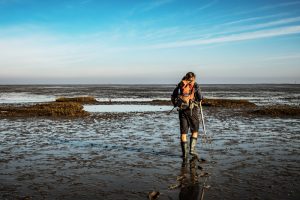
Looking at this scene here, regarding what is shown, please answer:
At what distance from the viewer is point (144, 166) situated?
29.0 feet

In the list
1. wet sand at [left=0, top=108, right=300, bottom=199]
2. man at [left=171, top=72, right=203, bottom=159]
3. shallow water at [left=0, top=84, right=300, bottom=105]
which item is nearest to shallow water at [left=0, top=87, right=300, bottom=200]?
wet sand at [left=0, top=108, right=300, bottom=199]

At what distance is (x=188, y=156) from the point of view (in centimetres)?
1002

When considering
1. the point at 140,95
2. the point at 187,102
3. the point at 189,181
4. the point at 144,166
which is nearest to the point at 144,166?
the point at 144,166

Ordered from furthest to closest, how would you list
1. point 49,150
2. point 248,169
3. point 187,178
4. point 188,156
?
point 49,150, point 188,156, point 248,169, point 187,178

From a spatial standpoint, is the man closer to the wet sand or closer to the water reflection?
the wet sand

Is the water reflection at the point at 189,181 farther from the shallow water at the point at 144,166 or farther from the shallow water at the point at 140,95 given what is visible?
the shallow water at the point at 140,95

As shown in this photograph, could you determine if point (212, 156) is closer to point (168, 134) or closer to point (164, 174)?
point (164, 174)

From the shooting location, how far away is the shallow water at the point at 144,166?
6.70 metres

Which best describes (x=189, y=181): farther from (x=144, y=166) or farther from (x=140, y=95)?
(x=140, y=95)

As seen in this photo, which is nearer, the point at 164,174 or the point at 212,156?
the point at 164,174

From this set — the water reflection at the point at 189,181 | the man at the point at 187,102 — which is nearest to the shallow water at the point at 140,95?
the man at the point at 187,102

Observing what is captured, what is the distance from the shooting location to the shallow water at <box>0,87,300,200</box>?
22.0 feet

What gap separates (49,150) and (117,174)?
162 inches

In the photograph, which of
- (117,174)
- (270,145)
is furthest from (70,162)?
(270,145)
